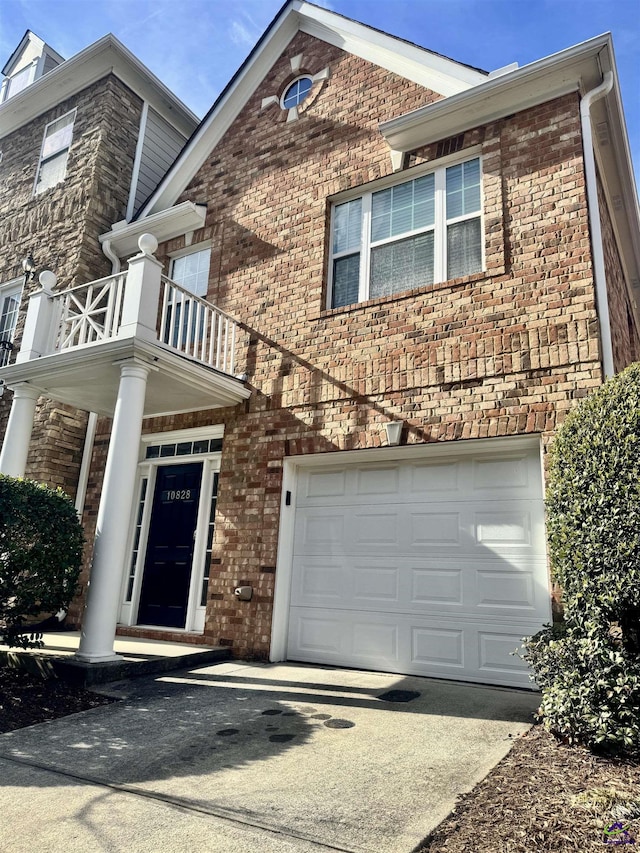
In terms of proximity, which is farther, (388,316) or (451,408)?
(388,316)

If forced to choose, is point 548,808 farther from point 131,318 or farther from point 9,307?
point 9,307

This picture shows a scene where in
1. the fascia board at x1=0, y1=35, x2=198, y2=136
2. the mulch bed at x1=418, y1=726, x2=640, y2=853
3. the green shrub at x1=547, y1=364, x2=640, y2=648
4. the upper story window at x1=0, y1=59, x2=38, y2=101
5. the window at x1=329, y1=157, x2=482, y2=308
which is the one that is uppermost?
the upper story window at x1=0, y1=59, x2=38, y2=101

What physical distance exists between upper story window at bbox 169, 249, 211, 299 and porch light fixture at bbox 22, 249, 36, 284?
2.58 m

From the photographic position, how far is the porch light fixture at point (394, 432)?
6.53 m

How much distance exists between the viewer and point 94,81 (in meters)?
11.6

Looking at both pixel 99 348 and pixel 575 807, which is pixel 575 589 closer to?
pixel 575 807

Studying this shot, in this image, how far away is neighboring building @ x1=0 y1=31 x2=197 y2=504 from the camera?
10.1 m

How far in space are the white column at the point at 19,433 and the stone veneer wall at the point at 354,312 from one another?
5.90 ft

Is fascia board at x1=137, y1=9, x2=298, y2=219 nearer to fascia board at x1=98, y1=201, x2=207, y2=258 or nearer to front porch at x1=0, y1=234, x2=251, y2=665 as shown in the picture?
fascia board at x1=98, y1=201, x2=207, y2=258

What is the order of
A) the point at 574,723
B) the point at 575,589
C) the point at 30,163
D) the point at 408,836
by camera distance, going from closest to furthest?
1. the point at 408,836
2. the point at 574,723
3. the point at 575,589
4. the point at 30,163

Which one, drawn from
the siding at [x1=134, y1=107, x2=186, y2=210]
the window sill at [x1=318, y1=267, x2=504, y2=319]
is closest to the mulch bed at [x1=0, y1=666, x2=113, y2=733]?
the window sill at [x1=318, y1=267, x2=504, y2=319]

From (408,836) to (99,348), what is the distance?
5648 mm

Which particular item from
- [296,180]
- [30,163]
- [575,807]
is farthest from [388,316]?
[30,163]

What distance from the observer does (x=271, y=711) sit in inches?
189
